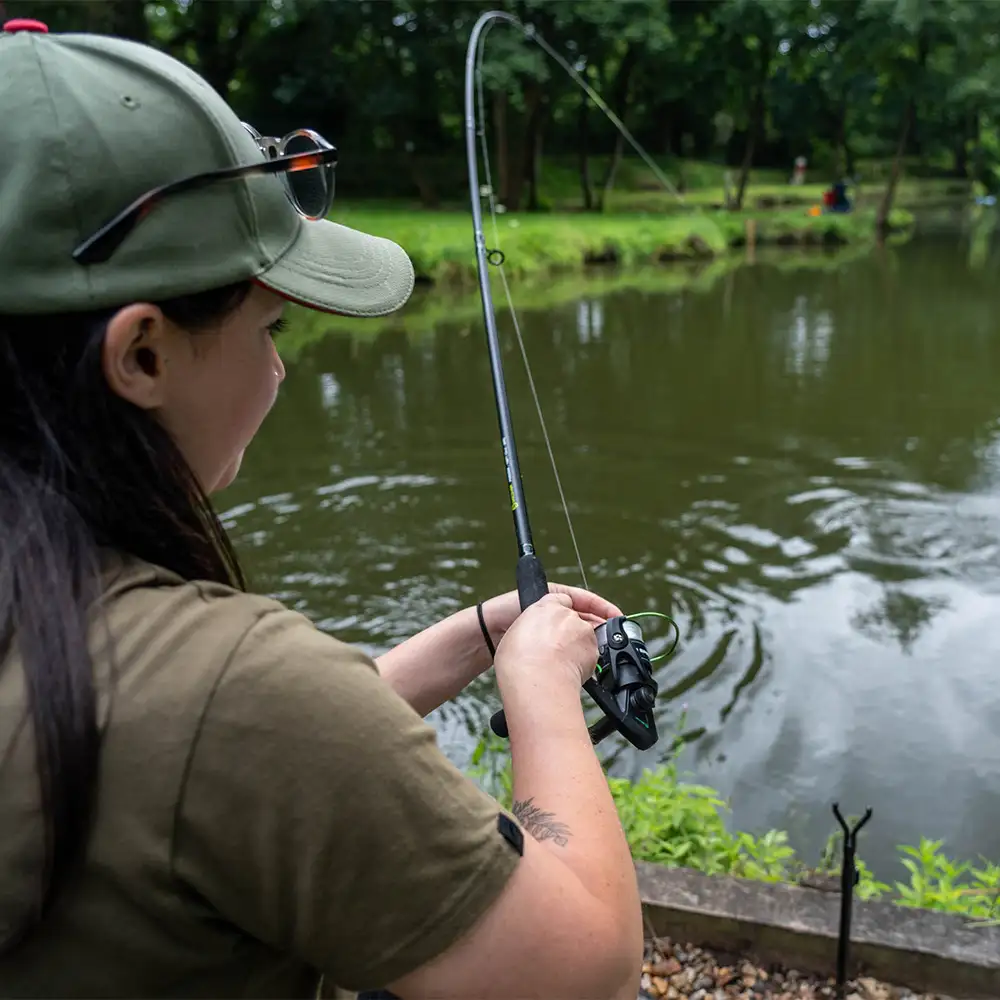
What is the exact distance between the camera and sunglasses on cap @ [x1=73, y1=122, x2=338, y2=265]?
798 mm

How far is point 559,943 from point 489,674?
11.5 ft

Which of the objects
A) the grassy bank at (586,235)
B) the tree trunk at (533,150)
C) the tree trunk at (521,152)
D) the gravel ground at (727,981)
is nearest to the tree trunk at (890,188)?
the grassy bank at (586,235)

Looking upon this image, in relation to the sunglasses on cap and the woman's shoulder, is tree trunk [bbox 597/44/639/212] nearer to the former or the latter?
the sunglasses on cap

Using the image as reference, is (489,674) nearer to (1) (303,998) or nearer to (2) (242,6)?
(1) (303,998)

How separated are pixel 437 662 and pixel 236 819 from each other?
83 cm

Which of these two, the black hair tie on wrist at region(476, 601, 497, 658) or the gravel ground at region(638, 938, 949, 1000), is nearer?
the black hair tie on wrist at region(476, 601, 497, 658)

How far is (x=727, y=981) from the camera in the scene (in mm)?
2227

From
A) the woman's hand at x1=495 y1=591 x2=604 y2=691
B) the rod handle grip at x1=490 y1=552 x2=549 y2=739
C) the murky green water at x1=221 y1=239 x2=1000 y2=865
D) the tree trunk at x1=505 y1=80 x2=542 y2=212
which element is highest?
the tree trunk at x1=505 y1=80 x2=542 y2=212

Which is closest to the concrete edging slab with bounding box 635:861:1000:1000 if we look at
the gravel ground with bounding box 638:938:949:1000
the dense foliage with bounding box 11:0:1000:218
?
the gravel ground with bounding box 638:938:949:1000

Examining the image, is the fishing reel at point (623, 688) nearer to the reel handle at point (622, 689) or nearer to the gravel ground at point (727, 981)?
the reel handle at point (622, 689)

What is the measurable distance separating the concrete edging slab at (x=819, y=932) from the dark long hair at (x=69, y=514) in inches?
71.1

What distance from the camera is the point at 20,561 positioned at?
768 mm

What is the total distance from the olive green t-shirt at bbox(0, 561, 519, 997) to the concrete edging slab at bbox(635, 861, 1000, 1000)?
1710 mm

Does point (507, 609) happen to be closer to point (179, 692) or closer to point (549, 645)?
point (549, 645)
